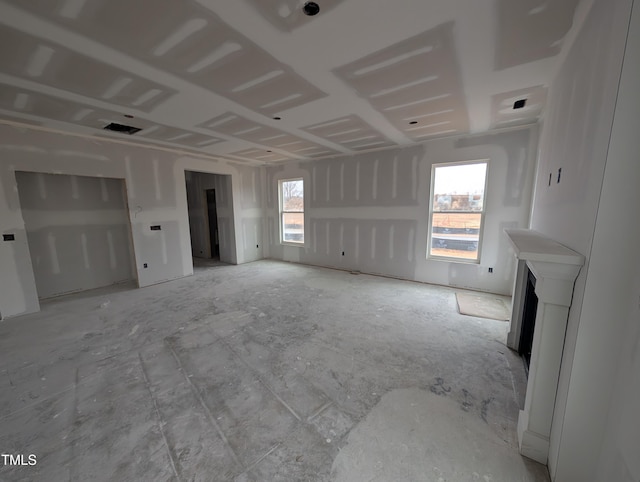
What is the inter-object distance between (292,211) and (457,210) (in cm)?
406

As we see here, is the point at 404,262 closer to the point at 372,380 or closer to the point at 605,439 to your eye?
the point at 372,380

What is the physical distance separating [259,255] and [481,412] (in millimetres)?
6377

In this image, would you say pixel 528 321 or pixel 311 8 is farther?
pixel 528 321

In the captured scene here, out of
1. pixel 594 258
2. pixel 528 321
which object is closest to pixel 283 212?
pixel 528 321

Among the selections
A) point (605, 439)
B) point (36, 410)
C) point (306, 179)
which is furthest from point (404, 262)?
point (36, 410)

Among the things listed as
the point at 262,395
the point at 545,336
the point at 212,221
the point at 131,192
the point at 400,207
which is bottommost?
→ the point at 262,395

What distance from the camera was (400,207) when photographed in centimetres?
490

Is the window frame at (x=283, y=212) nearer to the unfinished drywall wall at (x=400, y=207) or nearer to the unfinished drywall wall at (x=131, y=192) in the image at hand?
the unfinished drywall wall at (x=400, y=207)

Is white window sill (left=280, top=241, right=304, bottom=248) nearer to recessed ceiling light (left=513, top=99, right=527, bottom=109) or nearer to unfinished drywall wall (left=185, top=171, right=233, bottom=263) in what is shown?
unfinished drywall wall (left=185, top=171, right=233, bottom=263)

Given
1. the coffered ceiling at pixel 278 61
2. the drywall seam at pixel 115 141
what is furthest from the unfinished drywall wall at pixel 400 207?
the drywall seam at pixel 115 141

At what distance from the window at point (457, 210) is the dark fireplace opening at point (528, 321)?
202 centimetres

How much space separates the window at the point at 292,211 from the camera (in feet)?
21.4

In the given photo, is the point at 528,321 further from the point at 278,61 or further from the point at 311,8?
the point at 278,61

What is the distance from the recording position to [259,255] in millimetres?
7293
